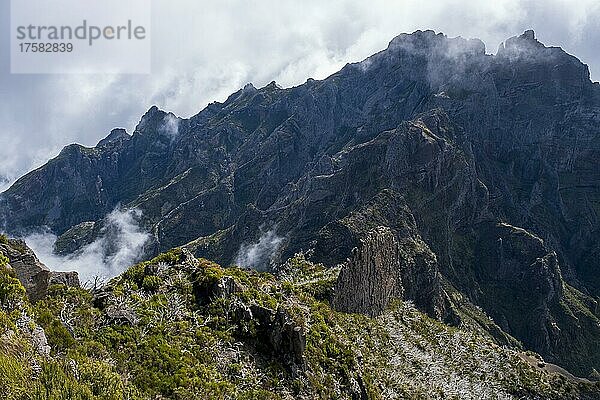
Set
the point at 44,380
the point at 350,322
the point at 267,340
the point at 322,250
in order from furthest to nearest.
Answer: the point at 322,250 < the point at 350,322 < the point at 267,340 < the point at 44,380

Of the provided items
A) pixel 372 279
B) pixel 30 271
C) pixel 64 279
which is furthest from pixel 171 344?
pixel 372 279

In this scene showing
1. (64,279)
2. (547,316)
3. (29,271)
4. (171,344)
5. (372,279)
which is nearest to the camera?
(29,271)

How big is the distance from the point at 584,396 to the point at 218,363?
6158 centimetres

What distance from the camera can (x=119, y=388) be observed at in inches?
679

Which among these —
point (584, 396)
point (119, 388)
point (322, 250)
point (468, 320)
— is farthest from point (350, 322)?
point (468, 320)

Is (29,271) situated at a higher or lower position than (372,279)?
lower

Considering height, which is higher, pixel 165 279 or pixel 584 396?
pixel 165 279

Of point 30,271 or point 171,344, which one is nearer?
point 30,271

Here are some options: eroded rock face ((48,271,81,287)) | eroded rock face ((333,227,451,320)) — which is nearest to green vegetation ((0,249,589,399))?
eroded rock face ((48,271,81,287))

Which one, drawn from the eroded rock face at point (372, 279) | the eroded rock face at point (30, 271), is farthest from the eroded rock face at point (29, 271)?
the eroded rock face at point (372, 279)

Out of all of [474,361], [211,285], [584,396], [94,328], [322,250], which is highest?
[322,250]

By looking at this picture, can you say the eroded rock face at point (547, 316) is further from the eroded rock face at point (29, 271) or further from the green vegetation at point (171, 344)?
the eroded rock face at point (29, 271)

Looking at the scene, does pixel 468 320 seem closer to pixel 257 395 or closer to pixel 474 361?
pixel 474 361

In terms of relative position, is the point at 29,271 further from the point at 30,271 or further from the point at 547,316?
the point at 547,316
